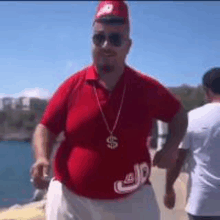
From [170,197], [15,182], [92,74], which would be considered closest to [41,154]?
[92,74]

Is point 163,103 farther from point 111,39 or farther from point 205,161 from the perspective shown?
point 205,161

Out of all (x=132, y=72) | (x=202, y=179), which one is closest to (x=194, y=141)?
(x=202, y=179)

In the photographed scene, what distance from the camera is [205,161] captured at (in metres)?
3.33

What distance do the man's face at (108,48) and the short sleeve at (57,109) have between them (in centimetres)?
19

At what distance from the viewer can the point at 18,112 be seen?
38719mm

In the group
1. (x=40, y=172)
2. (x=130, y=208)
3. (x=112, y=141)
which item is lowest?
(x=130, y=208)

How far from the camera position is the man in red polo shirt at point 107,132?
2377 millimetres

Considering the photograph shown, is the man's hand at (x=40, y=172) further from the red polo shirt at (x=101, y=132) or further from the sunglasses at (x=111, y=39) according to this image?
the sunglasses at (x=111, y=39)

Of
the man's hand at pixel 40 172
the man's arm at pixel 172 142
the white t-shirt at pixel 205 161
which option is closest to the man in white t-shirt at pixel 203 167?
the white t-shirt at pixel 205 161

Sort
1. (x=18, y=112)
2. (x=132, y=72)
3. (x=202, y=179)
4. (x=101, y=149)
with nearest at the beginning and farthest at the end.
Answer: (x=101, y=149), (x=132, y=72), (x=202, y=179), (x=18, y=112)

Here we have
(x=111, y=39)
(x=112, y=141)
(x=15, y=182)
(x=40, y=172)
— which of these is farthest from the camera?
(x=15, y=182)

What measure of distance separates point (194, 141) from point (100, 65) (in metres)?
1.22

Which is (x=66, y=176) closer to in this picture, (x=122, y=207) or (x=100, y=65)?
(x=122, y=207)

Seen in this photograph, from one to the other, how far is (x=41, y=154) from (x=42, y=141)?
86 millimetres
